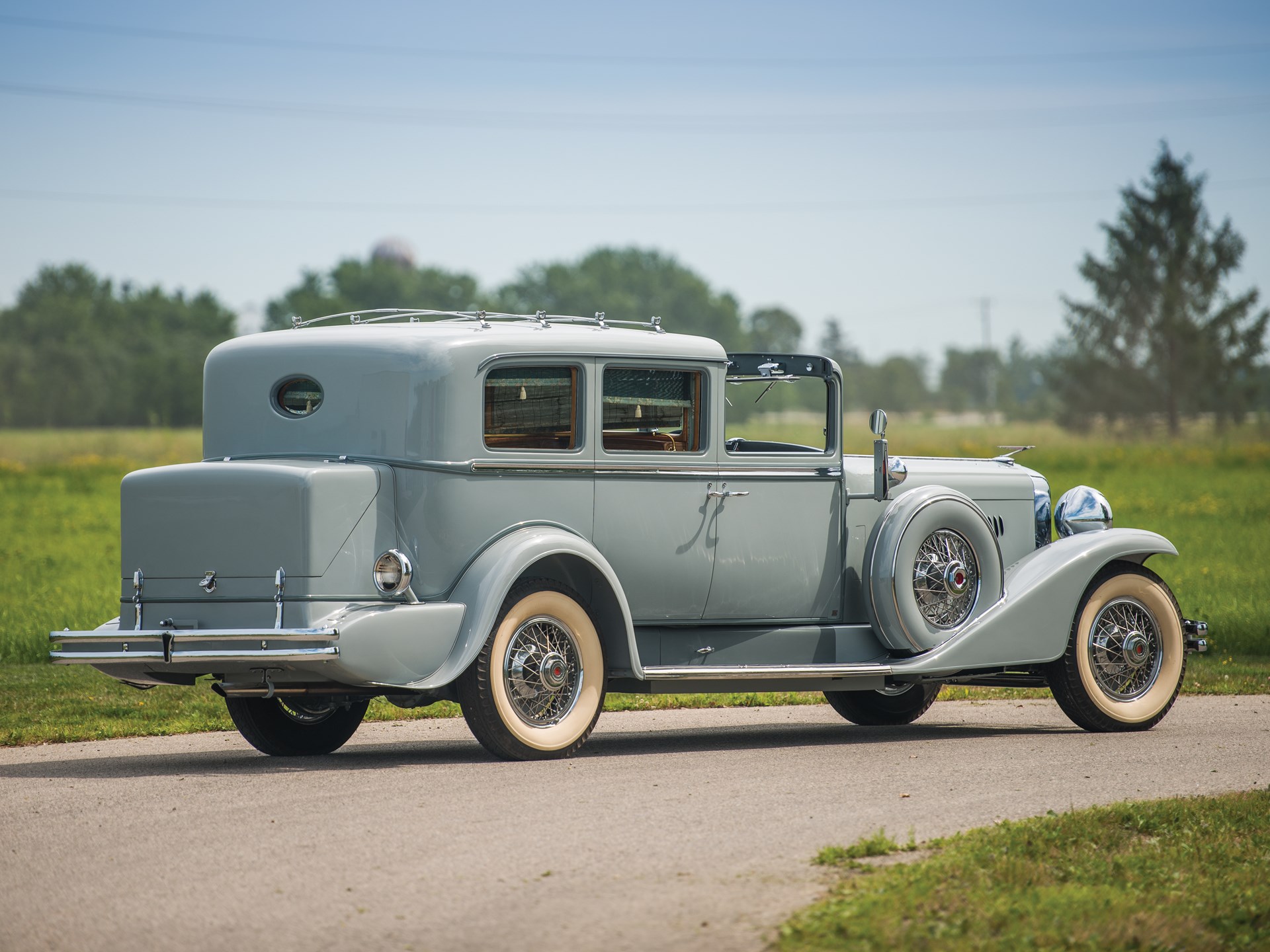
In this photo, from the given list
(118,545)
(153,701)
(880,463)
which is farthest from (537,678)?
(118,545)

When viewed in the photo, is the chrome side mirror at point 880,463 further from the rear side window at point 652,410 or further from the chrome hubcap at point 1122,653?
the chrome hubcap at point 1122,653

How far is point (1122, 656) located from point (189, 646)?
19.4 feet

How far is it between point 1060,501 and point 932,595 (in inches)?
70.9

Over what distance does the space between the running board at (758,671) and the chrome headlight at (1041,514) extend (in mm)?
2152

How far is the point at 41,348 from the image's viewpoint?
325ft

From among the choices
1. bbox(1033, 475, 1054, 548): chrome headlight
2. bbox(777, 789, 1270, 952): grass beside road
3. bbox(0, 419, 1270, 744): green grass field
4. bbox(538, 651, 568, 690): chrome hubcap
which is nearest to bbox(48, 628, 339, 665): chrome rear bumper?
bbox(538, 651, 568, 690): chrome hubcap

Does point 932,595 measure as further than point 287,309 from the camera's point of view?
No

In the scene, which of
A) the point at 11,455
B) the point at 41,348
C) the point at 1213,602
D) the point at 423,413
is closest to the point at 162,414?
the point at 41,348

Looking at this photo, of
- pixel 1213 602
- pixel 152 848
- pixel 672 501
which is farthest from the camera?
pixel 1213 602

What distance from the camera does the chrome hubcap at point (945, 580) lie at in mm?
9820

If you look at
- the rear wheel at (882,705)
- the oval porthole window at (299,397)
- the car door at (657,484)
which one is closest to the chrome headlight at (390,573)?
the oval porthole window at (299,397)

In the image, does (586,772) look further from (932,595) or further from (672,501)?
(932,595)

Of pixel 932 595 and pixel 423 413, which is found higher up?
pixel 423 413

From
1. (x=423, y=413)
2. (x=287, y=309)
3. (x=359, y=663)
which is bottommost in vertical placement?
(x=359, y=663)
